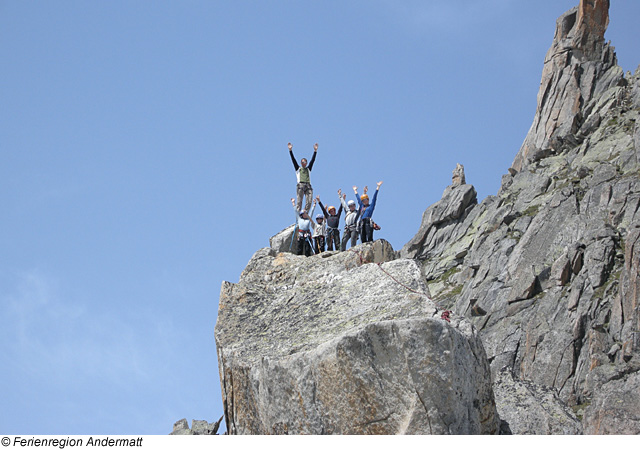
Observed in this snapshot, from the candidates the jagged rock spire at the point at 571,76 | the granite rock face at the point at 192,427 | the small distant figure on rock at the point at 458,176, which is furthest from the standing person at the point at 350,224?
the small distant figure on rock at the point at 458,176

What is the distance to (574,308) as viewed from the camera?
65.9 metres

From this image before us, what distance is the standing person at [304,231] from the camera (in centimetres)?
2666

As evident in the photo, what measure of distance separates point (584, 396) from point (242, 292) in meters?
44.5

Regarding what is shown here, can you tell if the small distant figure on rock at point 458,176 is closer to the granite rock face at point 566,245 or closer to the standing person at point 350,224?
the granite rock face at point 566,245

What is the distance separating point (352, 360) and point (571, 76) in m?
112

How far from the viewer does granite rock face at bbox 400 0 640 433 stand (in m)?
59.2

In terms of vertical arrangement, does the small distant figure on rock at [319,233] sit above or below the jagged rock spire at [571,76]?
below

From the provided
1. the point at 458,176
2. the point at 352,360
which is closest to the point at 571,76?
the point at 458,176

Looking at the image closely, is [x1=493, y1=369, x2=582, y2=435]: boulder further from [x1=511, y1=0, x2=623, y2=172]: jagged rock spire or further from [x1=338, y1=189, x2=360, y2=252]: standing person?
[x1=511, y1=0, x2=623, y2=172]: jagged rock spire

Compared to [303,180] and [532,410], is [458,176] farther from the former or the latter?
[532,410]

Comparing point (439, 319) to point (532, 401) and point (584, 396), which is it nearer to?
point (532, 401)

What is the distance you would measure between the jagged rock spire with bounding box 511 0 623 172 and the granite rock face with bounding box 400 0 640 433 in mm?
194

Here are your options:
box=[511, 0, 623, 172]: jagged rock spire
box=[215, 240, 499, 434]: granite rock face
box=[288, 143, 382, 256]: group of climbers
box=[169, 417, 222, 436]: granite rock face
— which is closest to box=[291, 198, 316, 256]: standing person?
box=[288, 143, 382, 256]: group of climbers

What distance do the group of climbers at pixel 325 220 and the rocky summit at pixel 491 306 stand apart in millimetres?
2694
